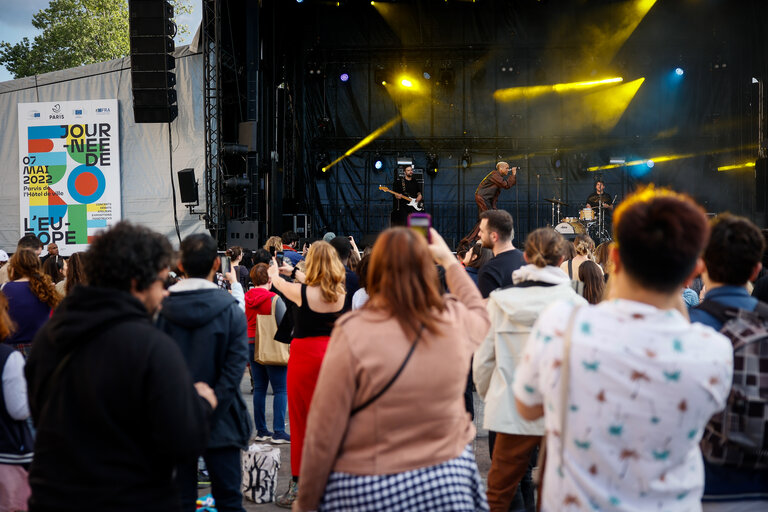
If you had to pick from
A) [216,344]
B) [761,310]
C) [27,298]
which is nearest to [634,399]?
[761,310]

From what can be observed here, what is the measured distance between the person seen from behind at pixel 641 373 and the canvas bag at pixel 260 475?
113 inches

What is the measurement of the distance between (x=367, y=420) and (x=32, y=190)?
→ 12.1 metres

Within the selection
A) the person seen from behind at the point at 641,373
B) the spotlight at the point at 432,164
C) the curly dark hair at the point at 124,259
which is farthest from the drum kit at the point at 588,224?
the curly dark hair at the point at 124,259

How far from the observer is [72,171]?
11.8 m

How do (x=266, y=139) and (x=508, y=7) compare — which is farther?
(x=508, y=7)

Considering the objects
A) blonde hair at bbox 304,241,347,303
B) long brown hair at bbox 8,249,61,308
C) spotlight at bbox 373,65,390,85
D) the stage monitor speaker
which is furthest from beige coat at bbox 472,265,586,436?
spotlight at bbox 373,65,390,85

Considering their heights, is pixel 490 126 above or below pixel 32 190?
above

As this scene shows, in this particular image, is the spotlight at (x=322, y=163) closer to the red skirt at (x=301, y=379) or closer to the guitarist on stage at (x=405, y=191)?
the guitarist on stage at (x=405, y=191)

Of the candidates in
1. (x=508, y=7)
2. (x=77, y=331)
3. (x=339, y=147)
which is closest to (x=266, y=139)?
(x=339, y=147)

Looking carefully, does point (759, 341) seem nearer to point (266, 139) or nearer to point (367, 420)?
point (367, 420)

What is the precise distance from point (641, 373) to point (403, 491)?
76 centimetres

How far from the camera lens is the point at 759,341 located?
6.62 ft

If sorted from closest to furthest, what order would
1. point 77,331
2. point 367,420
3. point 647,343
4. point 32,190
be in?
point 647,343
point 77,331
point 367,420
point 32,190

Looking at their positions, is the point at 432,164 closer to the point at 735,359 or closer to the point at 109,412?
the point at 735,359
